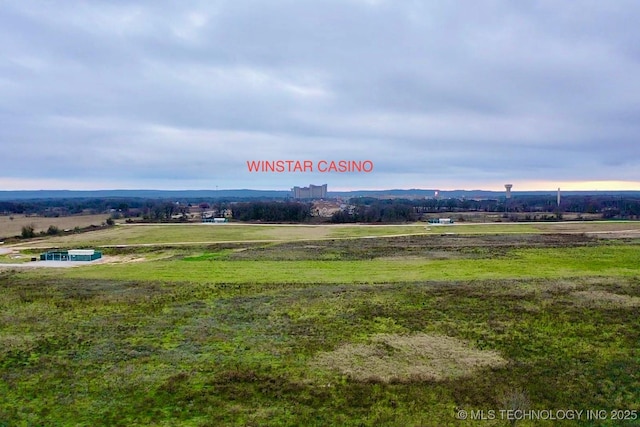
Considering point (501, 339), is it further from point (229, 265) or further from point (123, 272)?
point (123, 272)

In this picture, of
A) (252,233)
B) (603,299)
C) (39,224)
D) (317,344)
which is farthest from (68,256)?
(39,224)

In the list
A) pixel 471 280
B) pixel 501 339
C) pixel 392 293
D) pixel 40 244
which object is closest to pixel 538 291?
pixel 471 280

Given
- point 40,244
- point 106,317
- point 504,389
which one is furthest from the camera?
point 40,244

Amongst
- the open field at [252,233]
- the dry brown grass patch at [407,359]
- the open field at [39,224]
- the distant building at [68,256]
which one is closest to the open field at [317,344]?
the dry brown grass patch at [407,359]

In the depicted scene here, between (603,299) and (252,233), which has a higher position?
(252,233)

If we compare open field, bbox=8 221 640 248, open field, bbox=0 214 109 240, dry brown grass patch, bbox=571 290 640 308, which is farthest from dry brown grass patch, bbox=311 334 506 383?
open field, bbox=0 214 109 240

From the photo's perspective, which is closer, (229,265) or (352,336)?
(352,336)

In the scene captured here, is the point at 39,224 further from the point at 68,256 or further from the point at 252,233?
the point at 68,256
